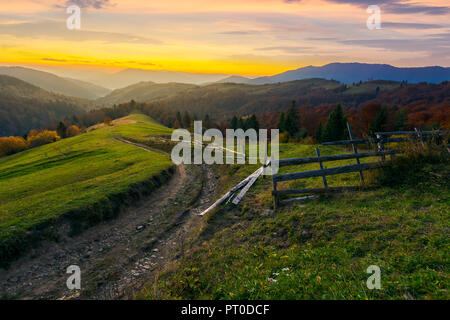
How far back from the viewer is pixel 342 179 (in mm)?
12812

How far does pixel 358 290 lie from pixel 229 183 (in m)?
13.0

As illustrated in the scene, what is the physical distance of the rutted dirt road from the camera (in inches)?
338

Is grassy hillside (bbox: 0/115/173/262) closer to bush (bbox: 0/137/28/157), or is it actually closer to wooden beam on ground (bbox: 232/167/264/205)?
wooden beam on ground (bbox: 232/167/264/205)

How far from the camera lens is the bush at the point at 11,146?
67.4 m

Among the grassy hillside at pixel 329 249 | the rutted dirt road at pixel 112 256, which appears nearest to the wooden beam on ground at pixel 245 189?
the grassy hillside at pixel 329 249

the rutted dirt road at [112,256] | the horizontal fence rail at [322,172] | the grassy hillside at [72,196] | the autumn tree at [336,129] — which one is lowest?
the rutted dirt road at [112,256]

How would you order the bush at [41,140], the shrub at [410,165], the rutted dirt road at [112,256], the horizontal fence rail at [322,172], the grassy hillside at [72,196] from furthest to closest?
the bush at [41,140]
the grassy hillside at [72,196]
the horizontal fence rail at [322,172]
the shrub at [410,165]
the rutted dirt road at [112,256]

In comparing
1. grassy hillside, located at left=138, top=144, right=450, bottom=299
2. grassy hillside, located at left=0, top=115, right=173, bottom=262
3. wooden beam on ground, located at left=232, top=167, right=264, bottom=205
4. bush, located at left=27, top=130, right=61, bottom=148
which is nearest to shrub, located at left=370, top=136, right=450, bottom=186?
grassy hillside, located at left=138, top=144, right=450, bottom=299

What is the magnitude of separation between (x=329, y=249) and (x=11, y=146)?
9093 centimetres

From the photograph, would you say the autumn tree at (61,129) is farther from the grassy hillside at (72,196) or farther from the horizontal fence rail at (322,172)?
the horizontal fence rail at (322,172)

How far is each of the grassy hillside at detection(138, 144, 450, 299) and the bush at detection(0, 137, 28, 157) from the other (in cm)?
8429

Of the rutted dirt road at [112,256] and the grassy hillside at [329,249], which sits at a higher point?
the grassy hillside at [329,249]

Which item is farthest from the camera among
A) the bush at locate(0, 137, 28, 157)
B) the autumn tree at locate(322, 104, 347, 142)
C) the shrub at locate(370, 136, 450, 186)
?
the bush at locate(0, 137, 28, 157)

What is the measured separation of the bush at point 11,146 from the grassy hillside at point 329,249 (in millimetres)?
84286
